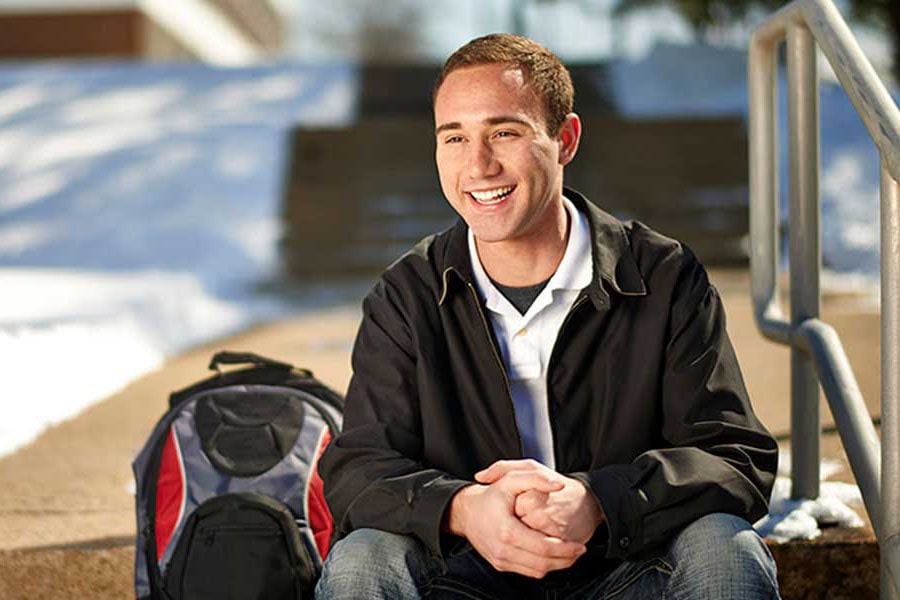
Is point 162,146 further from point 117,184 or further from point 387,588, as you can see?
point 387,588

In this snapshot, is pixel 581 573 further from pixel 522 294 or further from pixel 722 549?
pixel 522 294

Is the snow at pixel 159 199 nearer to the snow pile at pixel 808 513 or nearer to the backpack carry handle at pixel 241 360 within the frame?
the backpack carry handle at pixel 241 360

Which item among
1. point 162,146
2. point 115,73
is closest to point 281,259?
point 162,146

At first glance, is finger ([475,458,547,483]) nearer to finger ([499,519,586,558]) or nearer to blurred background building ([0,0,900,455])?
finger ([499,519,586,558])

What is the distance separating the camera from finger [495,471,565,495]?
6.40 feet

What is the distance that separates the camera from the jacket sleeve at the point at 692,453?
1971mm

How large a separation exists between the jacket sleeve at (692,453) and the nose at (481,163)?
1.28ft

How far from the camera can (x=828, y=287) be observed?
27.2 feet

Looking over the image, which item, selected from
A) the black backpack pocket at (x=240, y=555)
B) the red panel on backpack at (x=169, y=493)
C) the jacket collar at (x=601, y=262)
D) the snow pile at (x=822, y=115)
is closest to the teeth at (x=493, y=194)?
the jacket collar at (x=601, y=262)

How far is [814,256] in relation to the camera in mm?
2748

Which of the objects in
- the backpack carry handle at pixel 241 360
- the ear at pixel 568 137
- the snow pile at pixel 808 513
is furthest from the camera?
the backpack carry handle at pixel 241 360

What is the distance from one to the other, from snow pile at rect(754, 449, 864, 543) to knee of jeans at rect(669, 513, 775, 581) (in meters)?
0.62

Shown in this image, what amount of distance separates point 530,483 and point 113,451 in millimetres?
2466

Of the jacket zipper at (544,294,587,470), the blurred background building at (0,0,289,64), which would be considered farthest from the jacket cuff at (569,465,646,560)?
the blurred background building at (0,0,289,64)
